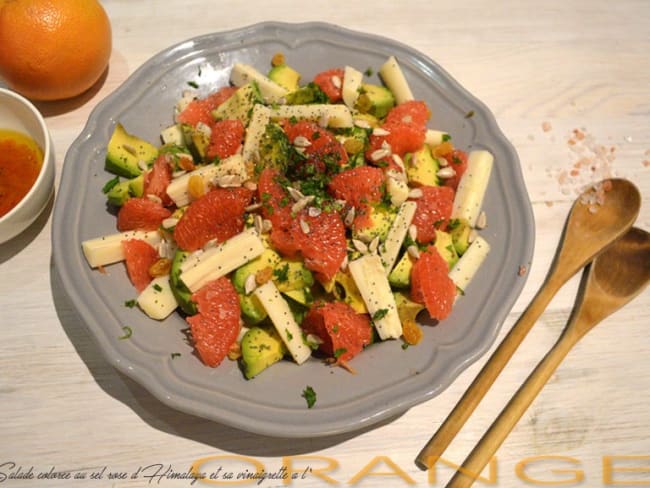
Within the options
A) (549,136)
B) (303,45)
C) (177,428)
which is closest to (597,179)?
(549,136)

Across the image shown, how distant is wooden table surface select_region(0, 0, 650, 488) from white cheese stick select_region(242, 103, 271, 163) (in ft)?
2.68

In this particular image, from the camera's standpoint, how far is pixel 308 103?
2.03 metres

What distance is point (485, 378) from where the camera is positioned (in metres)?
1.71

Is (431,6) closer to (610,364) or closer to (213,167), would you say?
(213,167)

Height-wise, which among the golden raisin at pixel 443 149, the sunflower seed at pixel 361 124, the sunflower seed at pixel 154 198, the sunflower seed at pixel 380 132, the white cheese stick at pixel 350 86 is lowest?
the sunflower seed at pixel 154 198

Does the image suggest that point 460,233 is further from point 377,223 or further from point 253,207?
point 253,207

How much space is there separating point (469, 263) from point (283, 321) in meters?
0.67

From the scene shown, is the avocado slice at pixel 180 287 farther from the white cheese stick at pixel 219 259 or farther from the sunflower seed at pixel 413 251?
the sunflower seed at pixel 413 251

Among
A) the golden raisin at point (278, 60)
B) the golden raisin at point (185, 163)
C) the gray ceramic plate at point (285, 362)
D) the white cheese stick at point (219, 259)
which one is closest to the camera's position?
the gray ceramic plate at point (285, 362)

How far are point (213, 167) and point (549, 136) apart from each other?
1565mm

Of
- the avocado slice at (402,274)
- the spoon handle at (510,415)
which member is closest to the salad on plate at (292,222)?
the avocado slice at (402,274)

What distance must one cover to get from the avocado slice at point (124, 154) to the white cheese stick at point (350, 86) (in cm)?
78

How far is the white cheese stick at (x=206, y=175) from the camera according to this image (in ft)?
5.67

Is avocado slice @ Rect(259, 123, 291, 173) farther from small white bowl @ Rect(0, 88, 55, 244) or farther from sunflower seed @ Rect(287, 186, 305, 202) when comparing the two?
small white bowl @ Rect(0, 88, 55, 244)
